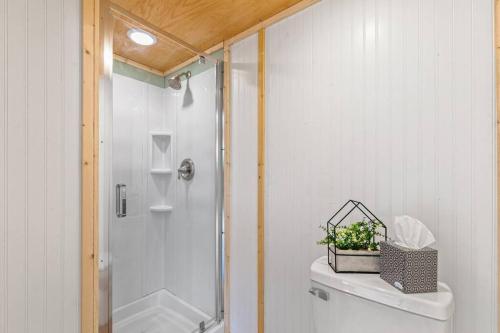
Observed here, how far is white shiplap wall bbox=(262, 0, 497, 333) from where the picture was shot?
902 millimetres

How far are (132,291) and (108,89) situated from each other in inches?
52.1

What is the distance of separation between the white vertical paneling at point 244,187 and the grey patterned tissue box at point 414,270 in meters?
0.91

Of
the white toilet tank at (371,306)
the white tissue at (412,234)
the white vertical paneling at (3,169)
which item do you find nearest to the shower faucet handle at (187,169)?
the white vertical paneling at (3,169)

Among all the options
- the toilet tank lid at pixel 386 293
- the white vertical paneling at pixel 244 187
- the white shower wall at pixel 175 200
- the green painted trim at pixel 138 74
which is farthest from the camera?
the white shower wall at pixel 175 200

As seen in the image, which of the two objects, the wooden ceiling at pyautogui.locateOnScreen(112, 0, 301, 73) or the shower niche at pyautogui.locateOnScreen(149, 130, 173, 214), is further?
the shower niche at pyautogui.locateOnScreen(149, 130, 173, 214)

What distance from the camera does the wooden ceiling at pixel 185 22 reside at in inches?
55.1

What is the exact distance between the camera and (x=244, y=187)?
1.69 metres

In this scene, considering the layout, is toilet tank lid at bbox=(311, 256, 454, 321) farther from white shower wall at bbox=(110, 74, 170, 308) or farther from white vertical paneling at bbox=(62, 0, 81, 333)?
white shower wall at bbox=(110, 74, 170, 308)

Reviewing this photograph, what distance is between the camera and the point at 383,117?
1119mm

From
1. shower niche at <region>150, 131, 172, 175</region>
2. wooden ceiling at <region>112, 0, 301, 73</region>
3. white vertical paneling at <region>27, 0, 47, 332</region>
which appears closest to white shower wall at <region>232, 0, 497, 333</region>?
wooden ceiling at <region>112, 0, 301, 73</region>

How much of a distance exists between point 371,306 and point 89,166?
120cm

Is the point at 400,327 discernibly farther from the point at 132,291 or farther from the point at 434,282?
the point at 132,291

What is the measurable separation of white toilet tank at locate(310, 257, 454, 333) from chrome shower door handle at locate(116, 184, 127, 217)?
1138mm

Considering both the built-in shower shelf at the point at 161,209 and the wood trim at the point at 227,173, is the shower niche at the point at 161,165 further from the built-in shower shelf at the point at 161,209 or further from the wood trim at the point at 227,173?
the wood trim at the point at 227,173
